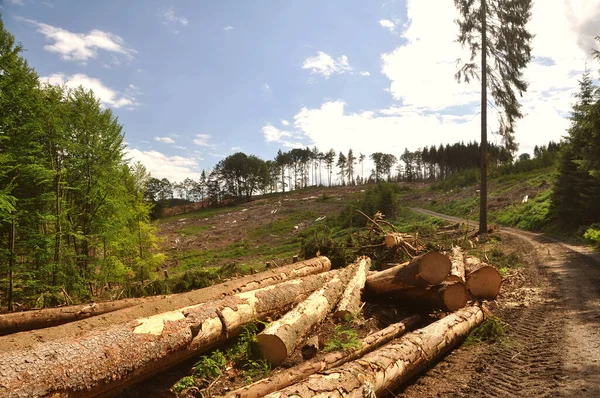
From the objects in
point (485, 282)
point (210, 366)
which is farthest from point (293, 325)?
point (485, 282)

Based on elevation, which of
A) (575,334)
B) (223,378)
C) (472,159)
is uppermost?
(472,159)

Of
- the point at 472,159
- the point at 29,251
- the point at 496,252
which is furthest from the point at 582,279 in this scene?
the point at 472,159

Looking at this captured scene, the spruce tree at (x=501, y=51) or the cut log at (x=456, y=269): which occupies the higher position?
the spruce tree at (x=501, y=51)

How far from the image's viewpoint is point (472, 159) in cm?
9075

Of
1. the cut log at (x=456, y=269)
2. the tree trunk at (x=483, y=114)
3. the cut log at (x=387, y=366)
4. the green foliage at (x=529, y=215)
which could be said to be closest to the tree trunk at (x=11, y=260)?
the cut log at (x=387, y=366)

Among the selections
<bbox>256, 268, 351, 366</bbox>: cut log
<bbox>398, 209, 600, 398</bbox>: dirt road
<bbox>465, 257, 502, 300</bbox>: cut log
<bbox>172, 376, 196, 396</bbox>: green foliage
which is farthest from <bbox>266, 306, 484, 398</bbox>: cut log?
<bbox>172, 376, 196, 396</bbox>: green foliage

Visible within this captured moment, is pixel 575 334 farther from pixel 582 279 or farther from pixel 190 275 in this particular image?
pixel 190 275

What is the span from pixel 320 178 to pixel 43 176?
340 ft

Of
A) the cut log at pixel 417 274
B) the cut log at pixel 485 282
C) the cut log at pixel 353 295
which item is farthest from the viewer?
the cut log at pixel 485 282

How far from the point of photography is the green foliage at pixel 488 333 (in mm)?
6195

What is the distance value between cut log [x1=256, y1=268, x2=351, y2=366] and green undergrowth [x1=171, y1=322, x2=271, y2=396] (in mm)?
194

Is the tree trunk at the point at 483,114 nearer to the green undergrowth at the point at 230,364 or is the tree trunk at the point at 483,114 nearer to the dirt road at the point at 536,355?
the dirt road at the point at 536,355

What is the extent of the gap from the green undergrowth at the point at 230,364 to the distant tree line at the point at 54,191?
806 centimetres

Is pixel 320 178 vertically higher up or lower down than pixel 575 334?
higher up
